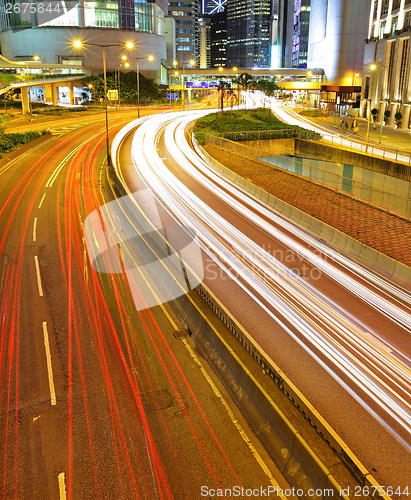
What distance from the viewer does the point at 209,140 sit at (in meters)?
49.1

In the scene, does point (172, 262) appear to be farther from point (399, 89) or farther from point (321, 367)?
point (399, 89)

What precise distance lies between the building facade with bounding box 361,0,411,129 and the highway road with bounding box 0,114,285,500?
2368 inches

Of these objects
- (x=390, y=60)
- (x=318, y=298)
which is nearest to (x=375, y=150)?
(x=318, y=298)

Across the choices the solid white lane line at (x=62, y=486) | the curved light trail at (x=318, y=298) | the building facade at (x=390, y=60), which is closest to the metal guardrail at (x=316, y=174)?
the curved light trail at (x=318, y=298)

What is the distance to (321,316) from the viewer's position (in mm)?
15328

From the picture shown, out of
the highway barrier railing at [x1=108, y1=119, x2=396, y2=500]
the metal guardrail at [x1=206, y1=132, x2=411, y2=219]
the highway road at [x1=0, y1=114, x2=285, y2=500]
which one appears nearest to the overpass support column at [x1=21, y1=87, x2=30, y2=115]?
the metal guardrail at [x1=206, y1=132, x2=411, y2=219]

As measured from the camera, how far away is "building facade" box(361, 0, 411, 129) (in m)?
65.1

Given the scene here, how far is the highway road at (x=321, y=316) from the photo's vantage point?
34.8ft

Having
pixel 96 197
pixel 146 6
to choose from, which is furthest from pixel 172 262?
pixel 146 6

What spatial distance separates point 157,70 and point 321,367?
421ft

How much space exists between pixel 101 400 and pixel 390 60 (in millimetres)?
76484

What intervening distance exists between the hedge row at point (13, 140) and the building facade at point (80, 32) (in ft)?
247

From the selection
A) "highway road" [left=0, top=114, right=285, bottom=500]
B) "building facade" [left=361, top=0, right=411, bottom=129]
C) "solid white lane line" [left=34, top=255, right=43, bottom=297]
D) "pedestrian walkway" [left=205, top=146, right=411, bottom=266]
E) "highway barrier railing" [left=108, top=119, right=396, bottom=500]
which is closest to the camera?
"highway barrier railing" [left=108, top=119, right=396, bottom=500]

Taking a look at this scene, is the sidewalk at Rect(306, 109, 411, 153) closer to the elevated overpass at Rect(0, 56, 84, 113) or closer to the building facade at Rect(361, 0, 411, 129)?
the building facade at Rect(361, 0, 411, 129)
